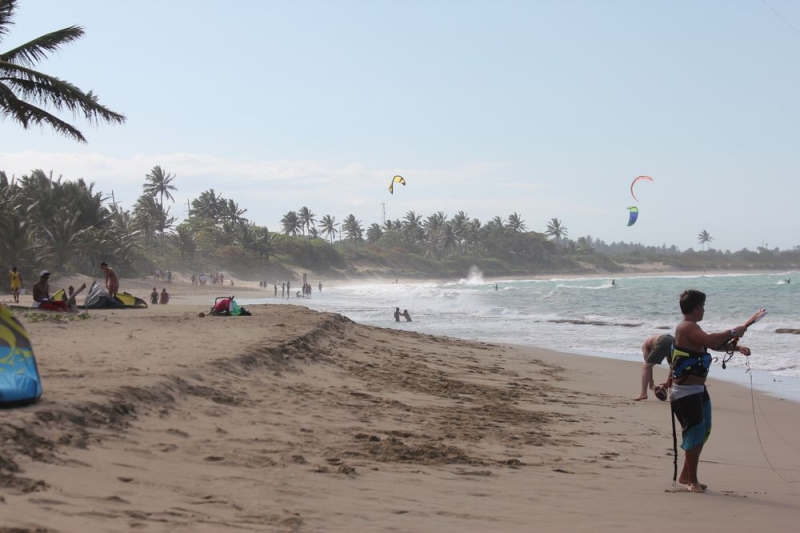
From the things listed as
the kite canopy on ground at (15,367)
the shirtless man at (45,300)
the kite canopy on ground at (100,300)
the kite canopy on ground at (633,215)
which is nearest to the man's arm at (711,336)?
the kite canopy on ground at (15,367)

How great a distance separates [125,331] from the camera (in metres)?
11.6

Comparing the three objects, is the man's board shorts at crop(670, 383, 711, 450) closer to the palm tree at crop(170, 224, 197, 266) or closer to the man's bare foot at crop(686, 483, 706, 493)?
the man's bare foot at crop(686, 483, 706, 493)

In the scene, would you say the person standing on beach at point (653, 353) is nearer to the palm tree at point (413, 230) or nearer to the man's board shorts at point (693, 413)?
the man's board shorts at point (693, 413)

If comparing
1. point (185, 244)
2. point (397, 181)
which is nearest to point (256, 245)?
point (185, 244)

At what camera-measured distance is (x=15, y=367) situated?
5.06 metres

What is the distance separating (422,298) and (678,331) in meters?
44.6

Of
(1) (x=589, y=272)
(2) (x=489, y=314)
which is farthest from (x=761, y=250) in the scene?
(2) (x=489, y=314)

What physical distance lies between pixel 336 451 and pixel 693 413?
2481mm

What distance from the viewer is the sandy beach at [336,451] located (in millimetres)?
3980

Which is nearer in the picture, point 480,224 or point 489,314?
point 489,314

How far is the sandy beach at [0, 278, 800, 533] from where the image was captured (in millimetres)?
3980

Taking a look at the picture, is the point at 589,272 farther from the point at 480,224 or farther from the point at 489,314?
the point at 489,314

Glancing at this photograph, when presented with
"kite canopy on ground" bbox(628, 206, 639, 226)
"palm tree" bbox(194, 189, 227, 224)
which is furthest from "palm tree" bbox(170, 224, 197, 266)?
"kite canopy on ground" bbox(628, 206, 639, 226)

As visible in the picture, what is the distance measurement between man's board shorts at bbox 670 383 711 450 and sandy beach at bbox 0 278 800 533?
0.36 meters
